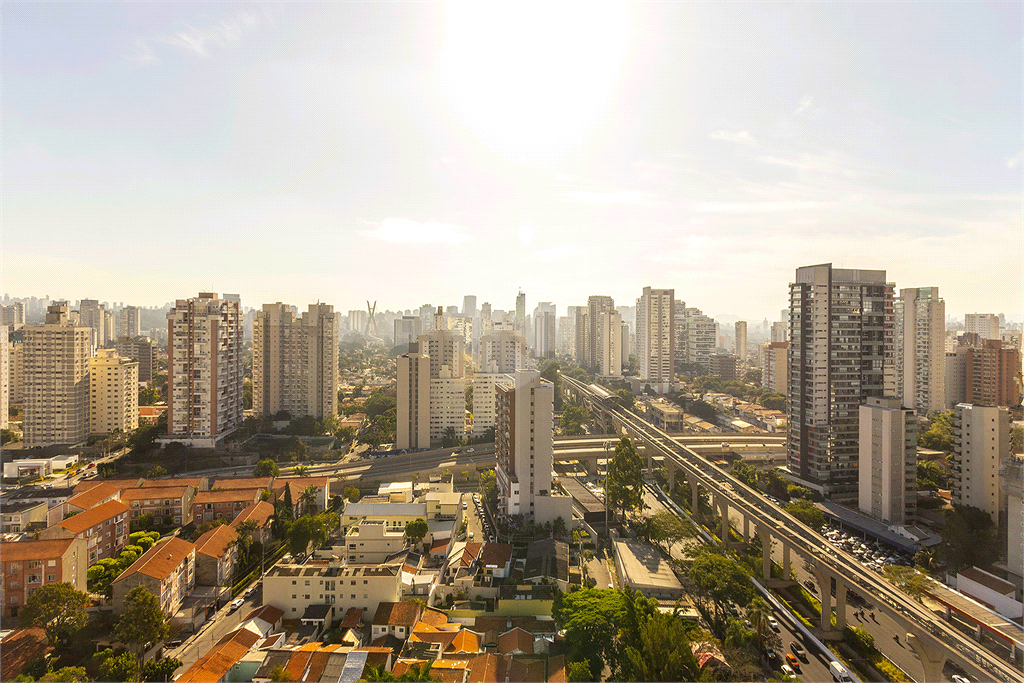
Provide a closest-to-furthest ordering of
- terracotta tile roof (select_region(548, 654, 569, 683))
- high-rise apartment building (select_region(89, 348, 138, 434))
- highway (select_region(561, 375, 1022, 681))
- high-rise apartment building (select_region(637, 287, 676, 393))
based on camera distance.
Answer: highway (select_region(561, 375, 1022, 681)) → terracotta tile roof (select_region(548, 654, 569, 683)) → high-rise apartment building (select_region(89, 348, 138, 434)) → high-rise apartment building (select_region(637, 287, 676, 393))

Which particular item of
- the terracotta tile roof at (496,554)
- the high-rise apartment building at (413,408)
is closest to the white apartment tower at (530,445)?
the terracotta tile roof at (496,554)

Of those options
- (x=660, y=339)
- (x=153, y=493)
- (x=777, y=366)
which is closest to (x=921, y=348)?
(x=777, y=366)

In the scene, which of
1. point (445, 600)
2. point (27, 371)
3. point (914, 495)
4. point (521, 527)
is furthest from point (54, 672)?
point (914, 495)

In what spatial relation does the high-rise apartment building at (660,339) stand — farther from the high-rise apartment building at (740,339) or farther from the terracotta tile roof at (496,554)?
the terracotta tile roof at (496,554)

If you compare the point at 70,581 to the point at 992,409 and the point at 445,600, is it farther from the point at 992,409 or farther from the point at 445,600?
the point at 992,409

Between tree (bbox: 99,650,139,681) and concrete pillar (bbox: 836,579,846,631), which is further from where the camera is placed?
concrete pillar (bbox: 836,579,846,631)

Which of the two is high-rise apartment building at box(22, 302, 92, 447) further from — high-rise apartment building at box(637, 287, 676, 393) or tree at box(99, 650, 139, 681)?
high-rise apartment building at box(637, 287, 676, 393)

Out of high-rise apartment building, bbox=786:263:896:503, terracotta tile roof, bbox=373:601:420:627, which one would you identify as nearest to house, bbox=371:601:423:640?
terracotta tile roof, bbox=373:601:420:627
